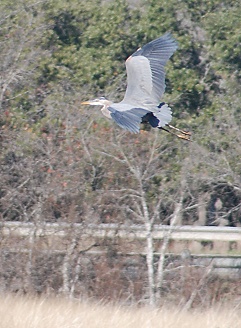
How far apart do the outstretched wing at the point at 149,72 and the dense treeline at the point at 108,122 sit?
2561 millimetres

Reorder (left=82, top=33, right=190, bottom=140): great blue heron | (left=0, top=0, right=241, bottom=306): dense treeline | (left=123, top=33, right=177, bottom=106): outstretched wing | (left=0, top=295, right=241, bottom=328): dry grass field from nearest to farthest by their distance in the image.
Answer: (left=0, top=295, right=241, bottom=328): dry grass field → (left=82, top=33, right=190, bottom=140): great blue heron → (left=123, top=33, right=177, bottom=106): outstretched wing → (left=0, top=0, right=241, bottom=306): dense treeline

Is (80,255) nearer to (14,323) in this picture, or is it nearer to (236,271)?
(236,271)

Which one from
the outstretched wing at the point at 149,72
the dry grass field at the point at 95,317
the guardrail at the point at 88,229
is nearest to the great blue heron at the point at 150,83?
the outstretched wing at the point at 149,72

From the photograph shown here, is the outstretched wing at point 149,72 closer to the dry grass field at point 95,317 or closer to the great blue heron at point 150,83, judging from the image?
the great blue heron at point 150,83

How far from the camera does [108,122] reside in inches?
482

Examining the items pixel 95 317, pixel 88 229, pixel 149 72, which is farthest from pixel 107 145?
pixel 95 317

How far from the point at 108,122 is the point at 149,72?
361cm

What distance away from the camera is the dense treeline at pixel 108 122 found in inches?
459

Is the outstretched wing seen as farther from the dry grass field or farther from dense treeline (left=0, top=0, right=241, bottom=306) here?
dense treeline (left=0, top=0, right=241, bottom=306)

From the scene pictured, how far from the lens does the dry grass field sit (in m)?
7.21

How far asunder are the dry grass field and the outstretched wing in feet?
6.32

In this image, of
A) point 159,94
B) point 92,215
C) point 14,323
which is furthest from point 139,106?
point 92,215

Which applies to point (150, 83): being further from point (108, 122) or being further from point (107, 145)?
point (108, 122)

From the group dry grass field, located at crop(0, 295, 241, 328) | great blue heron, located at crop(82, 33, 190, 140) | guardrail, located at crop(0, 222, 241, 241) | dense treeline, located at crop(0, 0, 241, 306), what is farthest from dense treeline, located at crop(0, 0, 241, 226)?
dry grass field, located at crop(0, 295, 241, 328)
